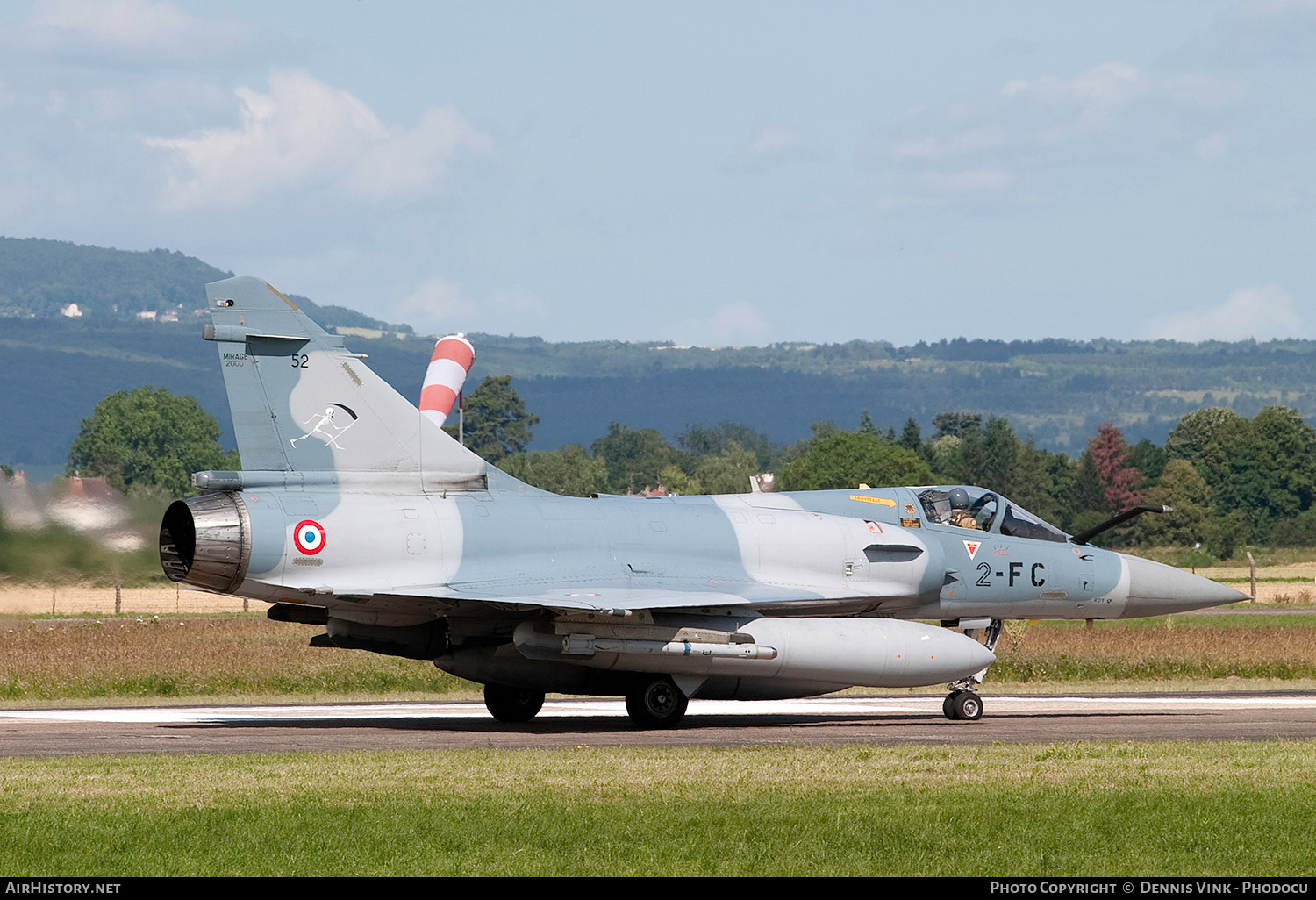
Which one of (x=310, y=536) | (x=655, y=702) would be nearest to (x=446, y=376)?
(x=310, y=536)

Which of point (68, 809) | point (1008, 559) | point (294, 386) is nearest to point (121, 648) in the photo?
point (294, 386)

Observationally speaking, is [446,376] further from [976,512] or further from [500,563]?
[976,512]

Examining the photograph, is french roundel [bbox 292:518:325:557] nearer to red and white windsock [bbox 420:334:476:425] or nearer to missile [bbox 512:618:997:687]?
missile [bbox 512:618:997:687]

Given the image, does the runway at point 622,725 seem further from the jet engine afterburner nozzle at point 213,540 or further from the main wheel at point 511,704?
the jet engine afterburner nozzle at point 213,540

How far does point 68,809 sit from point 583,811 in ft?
12.2

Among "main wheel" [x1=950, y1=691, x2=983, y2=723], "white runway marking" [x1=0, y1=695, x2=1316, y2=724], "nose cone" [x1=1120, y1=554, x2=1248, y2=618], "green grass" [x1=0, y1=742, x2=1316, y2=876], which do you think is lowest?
"white runway marking" [x1=0, y1=695, x2=1316, y2=724]

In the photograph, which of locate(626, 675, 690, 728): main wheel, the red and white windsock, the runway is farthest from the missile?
the red and white windsock

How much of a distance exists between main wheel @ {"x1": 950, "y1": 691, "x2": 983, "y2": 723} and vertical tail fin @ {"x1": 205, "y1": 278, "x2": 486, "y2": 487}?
6766mm

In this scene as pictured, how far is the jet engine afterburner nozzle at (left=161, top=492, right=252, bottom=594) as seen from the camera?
16.8 meters

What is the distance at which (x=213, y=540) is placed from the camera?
16.8 m

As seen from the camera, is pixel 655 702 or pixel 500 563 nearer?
pixel 500 563

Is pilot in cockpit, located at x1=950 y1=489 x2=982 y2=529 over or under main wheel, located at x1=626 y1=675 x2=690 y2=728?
over

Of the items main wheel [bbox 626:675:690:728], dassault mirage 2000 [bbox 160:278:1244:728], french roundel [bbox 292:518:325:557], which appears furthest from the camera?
main wheel [bbox 626:675:690:728]

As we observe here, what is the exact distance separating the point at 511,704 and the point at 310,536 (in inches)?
161
